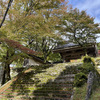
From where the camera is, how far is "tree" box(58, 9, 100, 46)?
14750mm

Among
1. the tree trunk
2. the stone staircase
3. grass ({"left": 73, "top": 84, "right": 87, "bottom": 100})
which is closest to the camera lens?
grass ({"left": 73, "top": 84, "right": 87, "bottom": 100})

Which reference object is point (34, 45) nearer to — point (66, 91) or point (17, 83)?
point (17, 83)

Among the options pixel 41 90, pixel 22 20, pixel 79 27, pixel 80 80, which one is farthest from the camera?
pixel 79 27

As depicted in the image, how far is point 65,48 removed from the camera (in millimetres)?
15422

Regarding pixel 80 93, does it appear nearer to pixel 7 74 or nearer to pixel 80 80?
pixel 80 80

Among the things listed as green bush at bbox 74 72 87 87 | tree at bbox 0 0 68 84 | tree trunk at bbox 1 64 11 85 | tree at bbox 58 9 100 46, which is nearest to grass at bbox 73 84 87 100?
green bush at bbox 74 72 87 87

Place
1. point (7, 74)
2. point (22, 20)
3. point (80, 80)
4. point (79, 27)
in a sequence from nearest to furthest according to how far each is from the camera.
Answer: point (80, 80) → point (22, 20) → point (7, 74) → point (79, 27)

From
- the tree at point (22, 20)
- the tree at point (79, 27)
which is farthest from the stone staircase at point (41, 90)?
the tree at point (79, 27)

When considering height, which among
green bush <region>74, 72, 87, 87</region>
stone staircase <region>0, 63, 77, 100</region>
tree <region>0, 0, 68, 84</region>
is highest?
tree <region>0, 0, 68, 84</region>

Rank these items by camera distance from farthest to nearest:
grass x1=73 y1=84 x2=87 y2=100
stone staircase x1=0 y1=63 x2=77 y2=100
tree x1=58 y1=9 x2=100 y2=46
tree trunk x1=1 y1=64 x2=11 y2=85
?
1. tree x1=58 y1=9 x2=100 y2=46
2. tree trunk x1=1 y1=64 x2=11 y2=85
3. stone staircase x1=0 y1=63 x2=77 y2=100
4. grass x1=73 y1=84 x2=87 y2=100

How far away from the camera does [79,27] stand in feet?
49.1

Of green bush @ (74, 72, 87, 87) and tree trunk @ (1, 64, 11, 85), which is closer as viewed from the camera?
green bush @ (74, 72, 87, 87)

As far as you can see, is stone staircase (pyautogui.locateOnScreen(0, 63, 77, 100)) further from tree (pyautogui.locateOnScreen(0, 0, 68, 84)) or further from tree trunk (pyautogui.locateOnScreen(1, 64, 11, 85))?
tree (pyautogui.locateOnScreen(0, 0, 68, 84))

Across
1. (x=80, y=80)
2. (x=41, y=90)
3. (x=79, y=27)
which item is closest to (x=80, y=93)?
(x=80, y=80)
